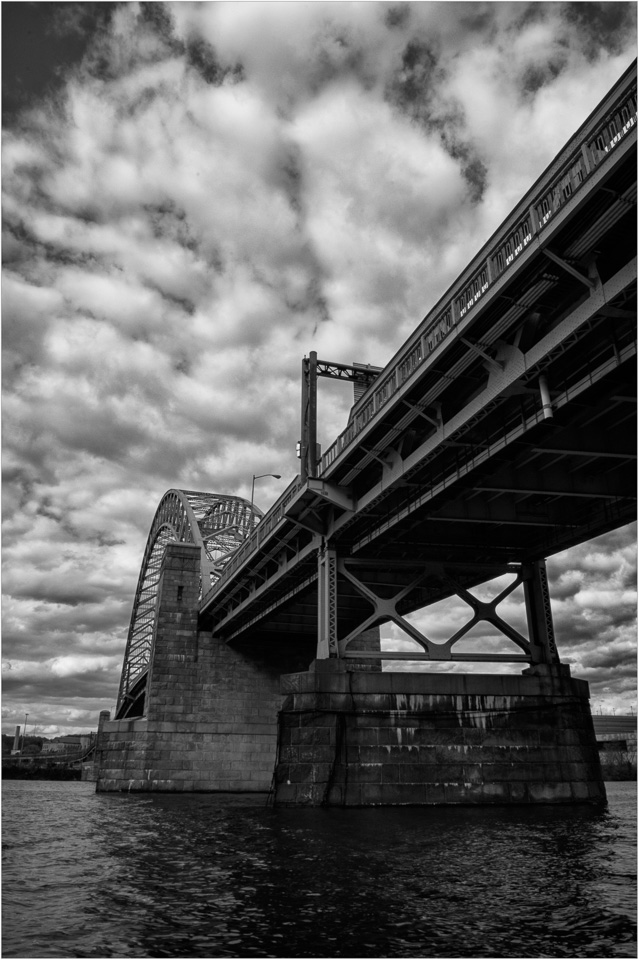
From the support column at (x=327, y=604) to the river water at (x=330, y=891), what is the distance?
7.75 meters

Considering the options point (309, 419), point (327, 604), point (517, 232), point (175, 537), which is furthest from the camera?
point (175, 537)

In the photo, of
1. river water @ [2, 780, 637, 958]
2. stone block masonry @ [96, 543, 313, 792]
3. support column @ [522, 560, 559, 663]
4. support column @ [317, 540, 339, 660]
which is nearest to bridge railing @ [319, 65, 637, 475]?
support column @ [317, 540, 339, 660]

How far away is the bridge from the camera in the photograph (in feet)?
45.2

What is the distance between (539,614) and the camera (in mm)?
29000

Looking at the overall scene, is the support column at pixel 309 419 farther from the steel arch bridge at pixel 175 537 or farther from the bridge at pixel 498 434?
the steel arch bridge at pixel 175 537

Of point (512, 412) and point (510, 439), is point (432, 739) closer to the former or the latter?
point (510, 439)

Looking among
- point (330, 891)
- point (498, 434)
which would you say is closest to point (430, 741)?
point (498, 434)

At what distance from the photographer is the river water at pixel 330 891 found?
782 centimetres

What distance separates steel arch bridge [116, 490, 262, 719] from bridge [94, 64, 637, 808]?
39.8m

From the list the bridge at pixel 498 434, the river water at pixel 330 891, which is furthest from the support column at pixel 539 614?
the river water at pixel 330 891

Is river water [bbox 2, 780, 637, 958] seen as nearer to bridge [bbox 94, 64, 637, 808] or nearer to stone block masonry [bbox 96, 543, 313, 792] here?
bridge [bbox 94, 64, 637, 808]

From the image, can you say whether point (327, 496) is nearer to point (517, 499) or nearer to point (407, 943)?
point (517, 499)

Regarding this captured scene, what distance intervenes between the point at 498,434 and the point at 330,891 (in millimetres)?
12314

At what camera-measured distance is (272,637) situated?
2058 inches
